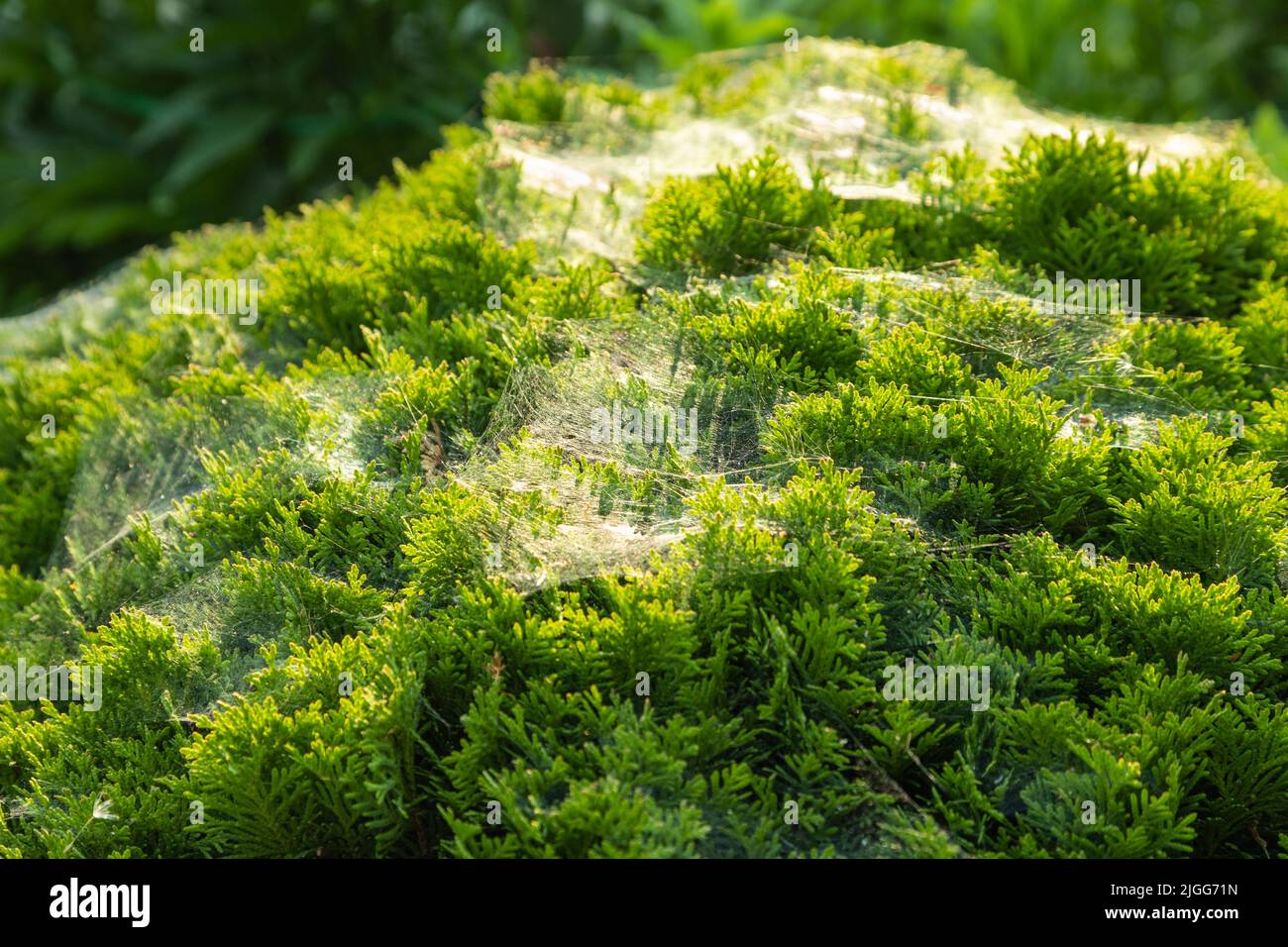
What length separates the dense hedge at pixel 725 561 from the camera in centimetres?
261

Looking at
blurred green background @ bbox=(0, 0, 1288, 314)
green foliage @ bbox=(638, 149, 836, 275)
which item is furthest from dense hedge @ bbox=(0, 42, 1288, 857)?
blurred green background @ bbox=(0, 0, 1288, 314)

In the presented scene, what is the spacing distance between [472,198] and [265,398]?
1.30 meters

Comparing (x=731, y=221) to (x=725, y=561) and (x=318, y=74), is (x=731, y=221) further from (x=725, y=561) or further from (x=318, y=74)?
(x=318, y=74)

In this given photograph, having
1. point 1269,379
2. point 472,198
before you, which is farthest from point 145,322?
point 1269,379

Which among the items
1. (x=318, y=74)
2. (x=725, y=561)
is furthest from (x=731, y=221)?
(x=318, y=74)

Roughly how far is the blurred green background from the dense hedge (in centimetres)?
445

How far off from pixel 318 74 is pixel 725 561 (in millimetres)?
→ 7041

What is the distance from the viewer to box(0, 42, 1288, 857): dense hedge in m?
2.61

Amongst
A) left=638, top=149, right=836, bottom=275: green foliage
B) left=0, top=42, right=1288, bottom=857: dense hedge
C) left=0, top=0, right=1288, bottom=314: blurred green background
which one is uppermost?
left=0, top=0, right=1288, bottom=314: blurred green background

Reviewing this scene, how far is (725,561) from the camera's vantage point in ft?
9.02

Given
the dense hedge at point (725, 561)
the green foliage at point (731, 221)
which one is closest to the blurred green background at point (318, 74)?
→ the green foliage at point (731, 221)

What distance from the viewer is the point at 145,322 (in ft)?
15.8

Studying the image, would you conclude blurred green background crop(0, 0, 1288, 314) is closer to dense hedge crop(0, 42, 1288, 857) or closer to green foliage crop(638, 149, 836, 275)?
green foliage crop(638, 149, 836, 275)
